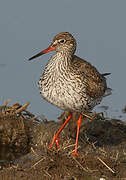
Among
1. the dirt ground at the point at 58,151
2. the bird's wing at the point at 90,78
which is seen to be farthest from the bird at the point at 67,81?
the dirt ground at the point at 58,151

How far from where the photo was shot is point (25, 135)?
909cm

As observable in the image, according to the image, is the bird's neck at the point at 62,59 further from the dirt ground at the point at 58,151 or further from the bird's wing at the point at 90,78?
the dirt ground at the point at 58,151

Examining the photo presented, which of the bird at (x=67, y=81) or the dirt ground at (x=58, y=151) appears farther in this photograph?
Answer: the bird at (x=67, y=81)

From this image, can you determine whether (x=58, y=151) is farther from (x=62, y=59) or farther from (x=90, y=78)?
(x=90, y=78)

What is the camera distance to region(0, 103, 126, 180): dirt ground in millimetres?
6934

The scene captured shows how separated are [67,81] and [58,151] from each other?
1.34 m

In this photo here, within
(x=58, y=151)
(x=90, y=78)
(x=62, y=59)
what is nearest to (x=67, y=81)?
(x=62, y=59)

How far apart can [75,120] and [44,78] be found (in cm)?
198

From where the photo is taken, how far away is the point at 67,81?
7.80 m

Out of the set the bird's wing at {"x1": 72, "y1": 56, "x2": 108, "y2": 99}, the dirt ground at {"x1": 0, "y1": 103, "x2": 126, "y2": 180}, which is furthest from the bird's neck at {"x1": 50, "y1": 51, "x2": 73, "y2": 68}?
the dirt ground at {"x1": 0, "y1": 103, "x2": 126, "y2": 180}

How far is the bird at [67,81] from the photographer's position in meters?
7.73

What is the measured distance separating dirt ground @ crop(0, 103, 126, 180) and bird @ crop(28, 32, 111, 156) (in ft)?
1.73

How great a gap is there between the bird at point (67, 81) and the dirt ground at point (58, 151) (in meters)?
0.53

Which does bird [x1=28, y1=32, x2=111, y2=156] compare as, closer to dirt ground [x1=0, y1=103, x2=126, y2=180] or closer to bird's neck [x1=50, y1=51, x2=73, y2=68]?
bird's neck [x1=50, y1=51, x2=73, y2=68]
